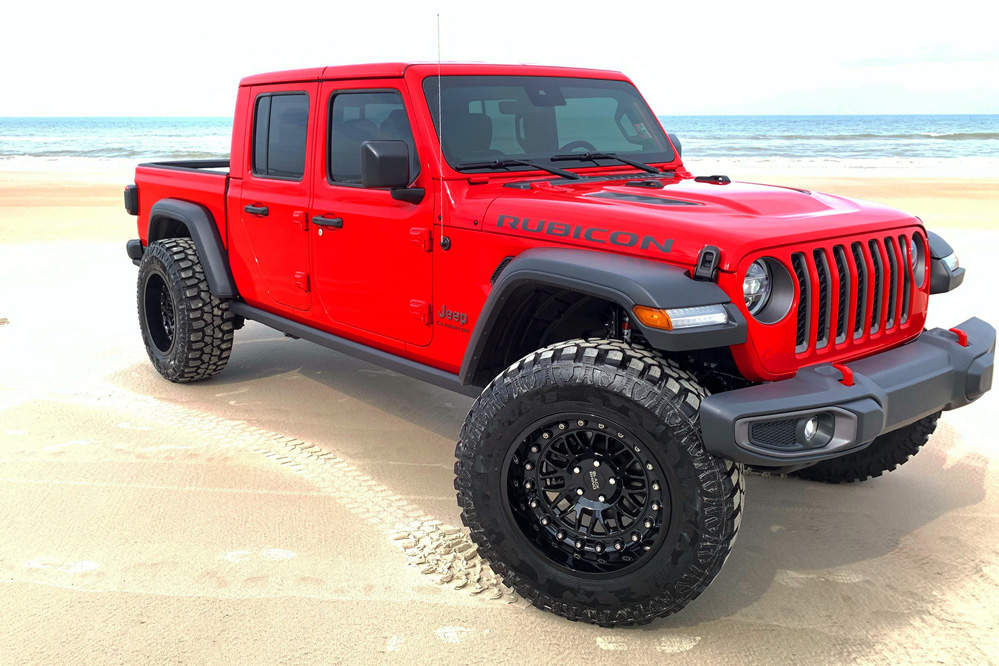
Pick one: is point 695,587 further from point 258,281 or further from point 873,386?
point 258,281

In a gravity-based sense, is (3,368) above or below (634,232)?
below

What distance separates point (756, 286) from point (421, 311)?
1.45 metres

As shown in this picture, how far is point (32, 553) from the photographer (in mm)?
3363

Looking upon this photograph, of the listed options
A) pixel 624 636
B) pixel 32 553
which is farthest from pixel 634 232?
pixel 32 553

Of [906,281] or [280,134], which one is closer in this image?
[906,281]

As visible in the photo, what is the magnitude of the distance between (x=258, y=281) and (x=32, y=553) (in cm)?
193

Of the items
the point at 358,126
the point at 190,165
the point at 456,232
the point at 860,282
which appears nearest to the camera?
the point at 860,282

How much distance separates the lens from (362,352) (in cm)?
416

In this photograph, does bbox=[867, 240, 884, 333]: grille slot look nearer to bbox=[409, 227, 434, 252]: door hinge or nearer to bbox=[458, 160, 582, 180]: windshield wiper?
bbox=[458, 160, 582, 180]: windshield wiper

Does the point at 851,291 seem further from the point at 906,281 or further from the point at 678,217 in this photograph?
the point at 678,217

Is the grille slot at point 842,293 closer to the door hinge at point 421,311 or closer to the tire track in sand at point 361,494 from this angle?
the tire track in sand at point 361,494

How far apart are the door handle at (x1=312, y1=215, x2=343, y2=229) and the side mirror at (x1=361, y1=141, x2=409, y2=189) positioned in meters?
0.60

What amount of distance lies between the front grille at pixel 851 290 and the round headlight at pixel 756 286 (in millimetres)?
98

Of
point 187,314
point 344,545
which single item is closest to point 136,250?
point 187,314
